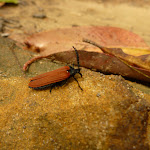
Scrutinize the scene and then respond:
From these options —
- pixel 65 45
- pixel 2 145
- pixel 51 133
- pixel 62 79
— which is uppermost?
pixel 65 45

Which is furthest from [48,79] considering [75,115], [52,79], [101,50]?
[101,50]

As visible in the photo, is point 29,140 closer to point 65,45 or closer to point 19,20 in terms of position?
point 65,45

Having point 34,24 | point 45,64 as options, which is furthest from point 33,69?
point 34,24

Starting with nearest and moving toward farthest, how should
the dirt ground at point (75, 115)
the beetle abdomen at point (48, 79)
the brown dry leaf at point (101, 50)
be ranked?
the dirt ground at point (75, 115) < the beetle abdomen at point (48, 79) < the brown dry leaf at point (101, 50)

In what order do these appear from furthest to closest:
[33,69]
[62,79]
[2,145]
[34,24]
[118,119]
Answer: [34,24]
[33,69]
[62,79]
[2,145]
[118,119]

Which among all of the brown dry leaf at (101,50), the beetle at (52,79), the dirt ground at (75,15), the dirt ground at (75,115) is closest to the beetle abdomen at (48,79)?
the beetle at (52,79)

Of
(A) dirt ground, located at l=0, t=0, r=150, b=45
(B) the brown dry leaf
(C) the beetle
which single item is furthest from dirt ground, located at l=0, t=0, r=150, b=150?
(A) dirt ground, located at l=0, t=0, r=150, b=45

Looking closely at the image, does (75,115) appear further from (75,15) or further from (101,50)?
(75,15)

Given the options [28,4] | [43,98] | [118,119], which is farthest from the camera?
[28,4]

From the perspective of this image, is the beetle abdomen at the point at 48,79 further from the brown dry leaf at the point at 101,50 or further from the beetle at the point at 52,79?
the brown dry leaf at the point at 101,50
